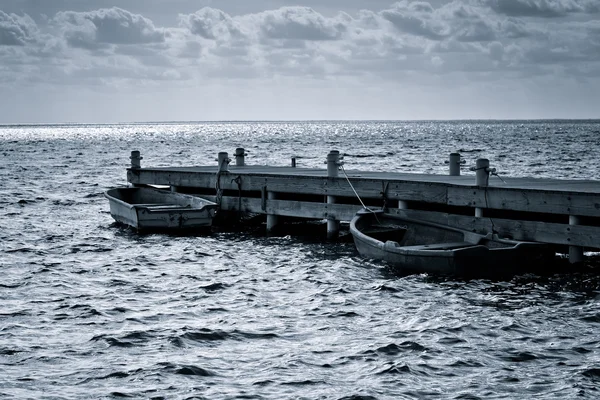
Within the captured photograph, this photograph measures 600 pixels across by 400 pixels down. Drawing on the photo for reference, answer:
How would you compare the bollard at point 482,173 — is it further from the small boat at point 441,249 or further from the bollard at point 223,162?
the bollard at point 223,162

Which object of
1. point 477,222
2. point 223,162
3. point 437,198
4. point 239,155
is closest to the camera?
point 477,222

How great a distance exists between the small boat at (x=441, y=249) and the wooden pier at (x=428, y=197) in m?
0.38

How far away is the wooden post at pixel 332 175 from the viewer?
18828 millimetres

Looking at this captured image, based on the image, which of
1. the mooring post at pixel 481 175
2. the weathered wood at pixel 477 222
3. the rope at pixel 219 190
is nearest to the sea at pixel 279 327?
the weathered wood at pixel 477 222

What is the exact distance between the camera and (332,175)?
19094 millimetres

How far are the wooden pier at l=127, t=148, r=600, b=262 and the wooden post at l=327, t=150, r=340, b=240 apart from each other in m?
0.02

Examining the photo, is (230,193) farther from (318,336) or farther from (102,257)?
(318,336)

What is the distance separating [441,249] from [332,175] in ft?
14.7

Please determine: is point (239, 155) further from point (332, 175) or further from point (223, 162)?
point (332, 175)

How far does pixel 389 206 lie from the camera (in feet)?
59.5

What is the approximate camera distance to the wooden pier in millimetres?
14677

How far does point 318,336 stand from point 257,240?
9.12 m

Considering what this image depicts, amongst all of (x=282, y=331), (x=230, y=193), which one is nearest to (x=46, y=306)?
(x=282, y=331)

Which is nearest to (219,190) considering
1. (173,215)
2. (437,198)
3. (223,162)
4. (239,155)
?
(223,162)
